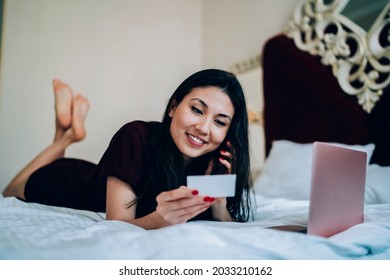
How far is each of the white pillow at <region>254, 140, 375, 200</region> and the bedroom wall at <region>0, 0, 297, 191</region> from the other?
0.47 meters

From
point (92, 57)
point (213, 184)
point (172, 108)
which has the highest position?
point (92, 57)

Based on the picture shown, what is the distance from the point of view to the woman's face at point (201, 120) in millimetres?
651

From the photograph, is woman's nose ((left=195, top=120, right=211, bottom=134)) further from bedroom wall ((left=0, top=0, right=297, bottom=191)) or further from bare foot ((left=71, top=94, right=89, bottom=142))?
bare foot ((left=71, top=94, right=89, bottom=142))

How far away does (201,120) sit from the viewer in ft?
2.13

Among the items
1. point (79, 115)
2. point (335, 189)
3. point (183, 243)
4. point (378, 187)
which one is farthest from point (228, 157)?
point (79, 115)

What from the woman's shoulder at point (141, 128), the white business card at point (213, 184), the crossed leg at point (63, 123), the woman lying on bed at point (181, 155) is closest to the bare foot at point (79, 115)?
the crossed leg at point (63, 123)

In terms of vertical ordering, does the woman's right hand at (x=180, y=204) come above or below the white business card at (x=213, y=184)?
below

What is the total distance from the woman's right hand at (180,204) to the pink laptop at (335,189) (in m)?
0.17

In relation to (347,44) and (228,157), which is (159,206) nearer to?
(228,157)

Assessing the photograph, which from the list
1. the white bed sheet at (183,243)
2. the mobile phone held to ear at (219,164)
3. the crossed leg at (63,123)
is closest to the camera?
the white bed sheet at (183,243)

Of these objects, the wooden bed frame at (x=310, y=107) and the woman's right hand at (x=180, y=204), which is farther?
the wooden bed frame at (x=310, y=107)

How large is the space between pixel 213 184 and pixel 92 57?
97cm

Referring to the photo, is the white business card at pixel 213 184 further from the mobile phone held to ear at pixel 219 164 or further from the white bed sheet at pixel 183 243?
the mobile phone held to ear at pixel 219 164

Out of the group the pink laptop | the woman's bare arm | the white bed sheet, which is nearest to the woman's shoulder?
the woman's bare arm
